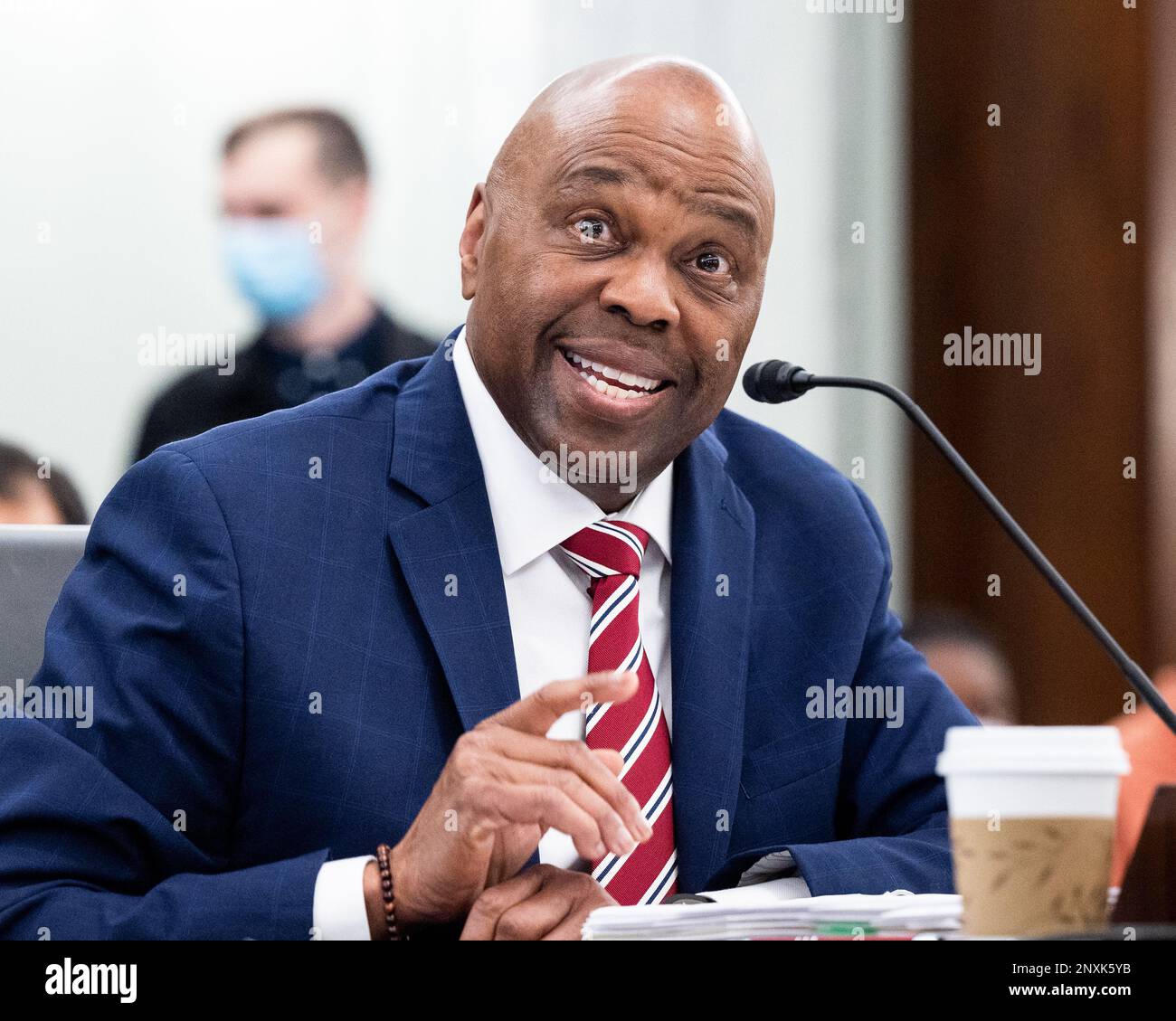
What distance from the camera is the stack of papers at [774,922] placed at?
39.8 inches

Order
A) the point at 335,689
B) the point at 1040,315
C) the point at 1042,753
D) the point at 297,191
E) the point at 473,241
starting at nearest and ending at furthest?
the point at 1042,753, the point at 335,689, the point at 473,241, the point at 297,191, the point at 1040,315

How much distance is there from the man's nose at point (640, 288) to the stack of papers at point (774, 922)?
69 centimetres

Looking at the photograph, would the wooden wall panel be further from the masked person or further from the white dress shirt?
the white dress shirt

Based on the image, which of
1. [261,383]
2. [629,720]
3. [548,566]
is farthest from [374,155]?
[629,720]

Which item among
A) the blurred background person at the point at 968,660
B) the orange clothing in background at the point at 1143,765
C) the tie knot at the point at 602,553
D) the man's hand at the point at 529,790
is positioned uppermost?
the tie knot at the point at 602,553

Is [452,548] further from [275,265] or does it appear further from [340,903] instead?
[275,265]

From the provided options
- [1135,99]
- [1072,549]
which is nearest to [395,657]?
[1072,549]

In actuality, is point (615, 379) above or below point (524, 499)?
above

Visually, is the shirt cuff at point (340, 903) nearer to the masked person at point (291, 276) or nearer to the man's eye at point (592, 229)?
the man's eye at point (592, 229)

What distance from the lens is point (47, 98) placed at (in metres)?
3.41

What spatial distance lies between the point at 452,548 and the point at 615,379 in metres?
0.25

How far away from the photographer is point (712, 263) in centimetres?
161

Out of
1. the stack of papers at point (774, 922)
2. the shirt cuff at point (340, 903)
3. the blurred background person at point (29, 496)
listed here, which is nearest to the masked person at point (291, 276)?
the blurred background person at point (29, 496)
